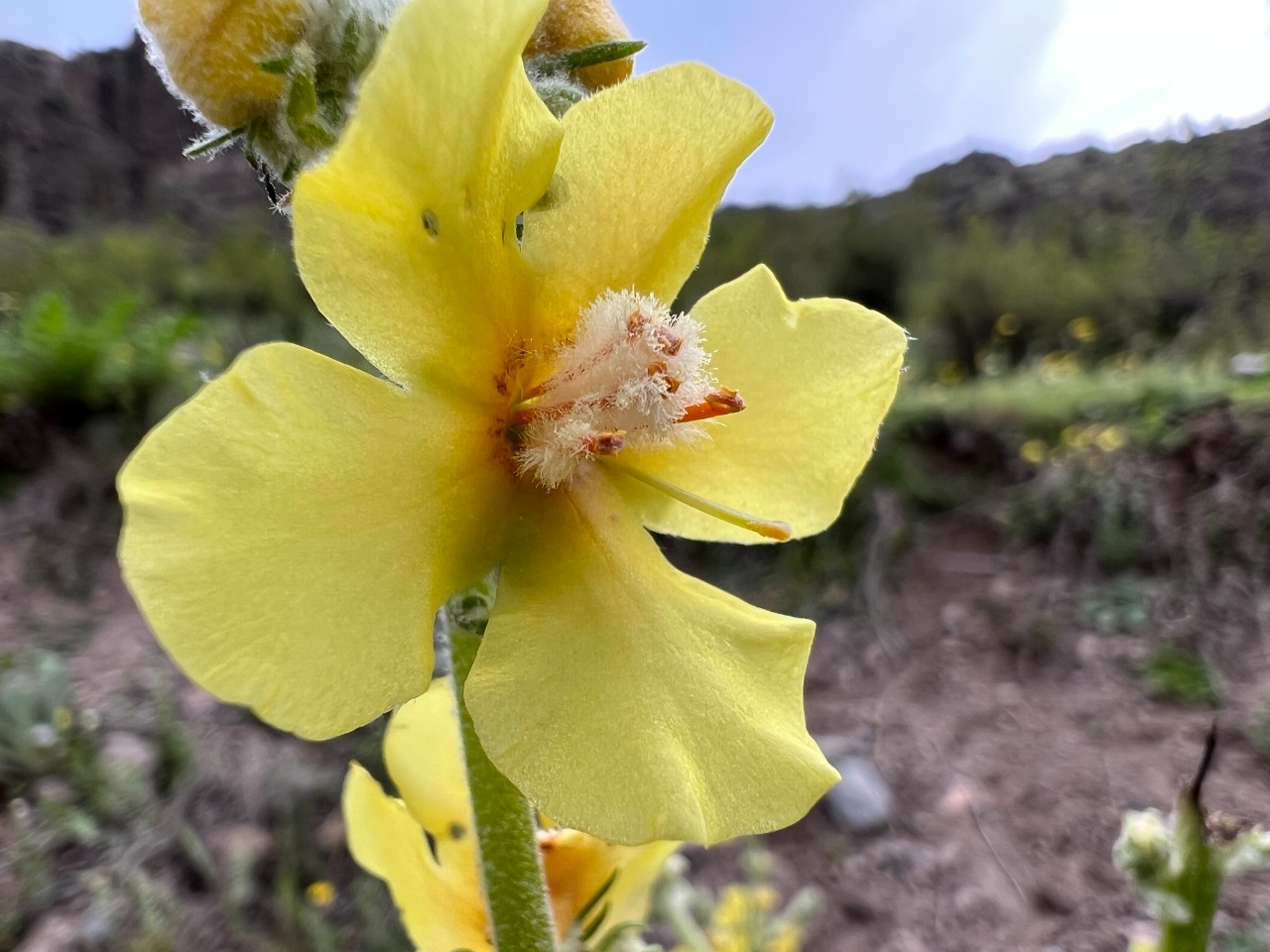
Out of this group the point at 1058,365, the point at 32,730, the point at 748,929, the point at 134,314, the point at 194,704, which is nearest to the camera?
the point at 748,929

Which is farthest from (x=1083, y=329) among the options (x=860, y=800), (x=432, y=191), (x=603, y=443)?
(x=432, y=191)

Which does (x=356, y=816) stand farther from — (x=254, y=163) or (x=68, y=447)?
(x=68, y=447)

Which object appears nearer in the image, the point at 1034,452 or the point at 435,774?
the point at 435,774

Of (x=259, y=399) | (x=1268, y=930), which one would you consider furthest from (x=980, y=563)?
(x=259, y=399)

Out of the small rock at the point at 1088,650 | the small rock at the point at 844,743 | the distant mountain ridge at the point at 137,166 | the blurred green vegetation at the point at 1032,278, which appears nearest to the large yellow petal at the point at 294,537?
the small rock at the point at 844,743

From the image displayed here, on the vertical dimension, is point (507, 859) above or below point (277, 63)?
below

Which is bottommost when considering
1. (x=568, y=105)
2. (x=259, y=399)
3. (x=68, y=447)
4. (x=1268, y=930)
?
(x=1268, y=930)

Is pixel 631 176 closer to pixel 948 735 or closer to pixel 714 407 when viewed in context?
pixel 714 407
